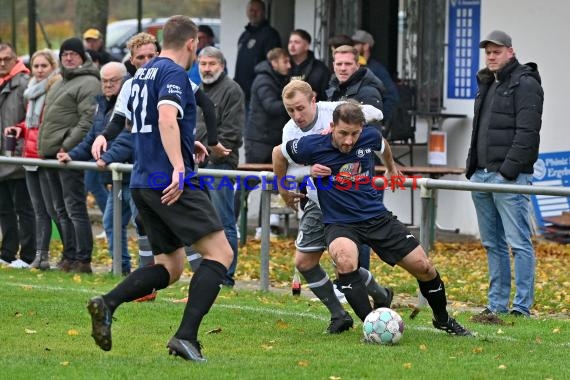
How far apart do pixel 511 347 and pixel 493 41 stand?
2.83 m

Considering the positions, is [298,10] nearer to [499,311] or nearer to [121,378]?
[499,311]

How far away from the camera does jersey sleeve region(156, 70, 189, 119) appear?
8523mm

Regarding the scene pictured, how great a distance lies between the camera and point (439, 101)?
17.2 meters

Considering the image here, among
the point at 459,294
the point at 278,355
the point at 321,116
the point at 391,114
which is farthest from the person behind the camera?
the point at 391,114

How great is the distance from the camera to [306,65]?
16.8m

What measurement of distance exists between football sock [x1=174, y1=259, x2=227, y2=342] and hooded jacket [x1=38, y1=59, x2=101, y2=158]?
5493 millimetres

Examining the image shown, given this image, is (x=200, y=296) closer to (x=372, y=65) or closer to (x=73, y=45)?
(x=73, y=45)

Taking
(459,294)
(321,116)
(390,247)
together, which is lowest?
(459,294)

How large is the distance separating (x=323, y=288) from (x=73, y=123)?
4.62 metres

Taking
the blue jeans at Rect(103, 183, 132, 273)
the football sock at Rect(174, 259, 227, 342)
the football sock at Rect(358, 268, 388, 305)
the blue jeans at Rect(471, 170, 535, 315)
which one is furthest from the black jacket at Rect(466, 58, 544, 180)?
the blue jeans at Rect(103, 183, 132, 273)

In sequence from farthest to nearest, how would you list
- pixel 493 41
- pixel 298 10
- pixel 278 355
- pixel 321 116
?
pixel 298 10
pixel 493 41
pixel 321 116
pixel 278 355

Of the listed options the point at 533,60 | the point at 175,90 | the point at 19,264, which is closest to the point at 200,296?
the point at 175,90

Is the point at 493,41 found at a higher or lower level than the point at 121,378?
higher

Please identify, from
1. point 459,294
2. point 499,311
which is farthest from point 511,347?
point 459,294
